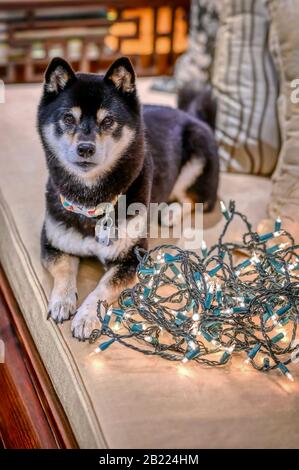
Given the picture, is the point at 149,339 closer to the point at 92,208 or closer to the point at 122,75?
the point at 92,208

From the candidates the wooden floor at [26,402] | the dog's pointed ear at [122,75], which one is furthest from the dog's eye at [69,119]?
the wooden floor at [26,402]

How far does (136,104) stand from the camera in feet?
5.14

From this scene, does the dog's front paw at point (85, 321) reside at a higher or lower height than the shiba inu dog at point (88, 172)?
lower

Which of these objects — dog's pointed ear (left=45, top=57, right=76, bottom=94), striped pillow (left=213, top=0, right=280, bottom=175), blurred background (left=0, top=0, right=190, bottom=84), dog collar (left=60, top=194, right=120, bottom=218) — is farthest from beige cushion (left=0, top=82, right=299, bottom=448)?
blurred background (left=0, top=0, right=190, bottom=84)

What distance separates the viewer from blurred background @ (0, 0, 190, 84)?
271 centimetres

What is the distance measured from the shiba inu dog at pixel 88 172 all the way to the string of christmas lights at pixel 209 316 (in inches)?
3.3

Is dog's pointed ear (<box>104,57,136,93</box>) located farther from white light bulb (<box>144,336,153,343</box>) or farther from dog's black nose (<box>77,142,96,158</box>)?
white light bulb (<box>144,336,153,343</box>)

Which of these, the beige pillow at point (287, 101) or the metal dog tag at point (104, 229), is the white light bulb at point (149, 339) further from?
the beige pillow at point (287, 101)

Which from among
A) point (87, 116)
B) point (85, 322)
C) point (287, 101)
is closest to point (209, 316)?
point (85, 322)

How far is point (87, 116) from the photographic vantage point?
1.47 meters

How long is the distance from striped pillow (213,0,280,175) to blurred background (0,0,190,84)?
731 millimetres

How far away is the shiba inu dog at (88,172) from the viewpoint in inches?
57.8

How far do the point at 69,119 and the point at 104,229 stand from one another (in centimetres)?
26

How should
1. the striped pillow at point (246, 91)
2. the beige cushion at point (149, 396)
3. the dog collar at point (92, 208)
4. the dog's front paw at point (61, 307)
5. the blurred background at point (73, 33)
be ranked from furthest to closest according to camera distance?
the blurred background at point (73, 33) < the striped pillow at point (246, 91) < the dog collar at point (92, 208) < the dog's front paw at point (61, 307) < the beige cushion at point (149, 396)
